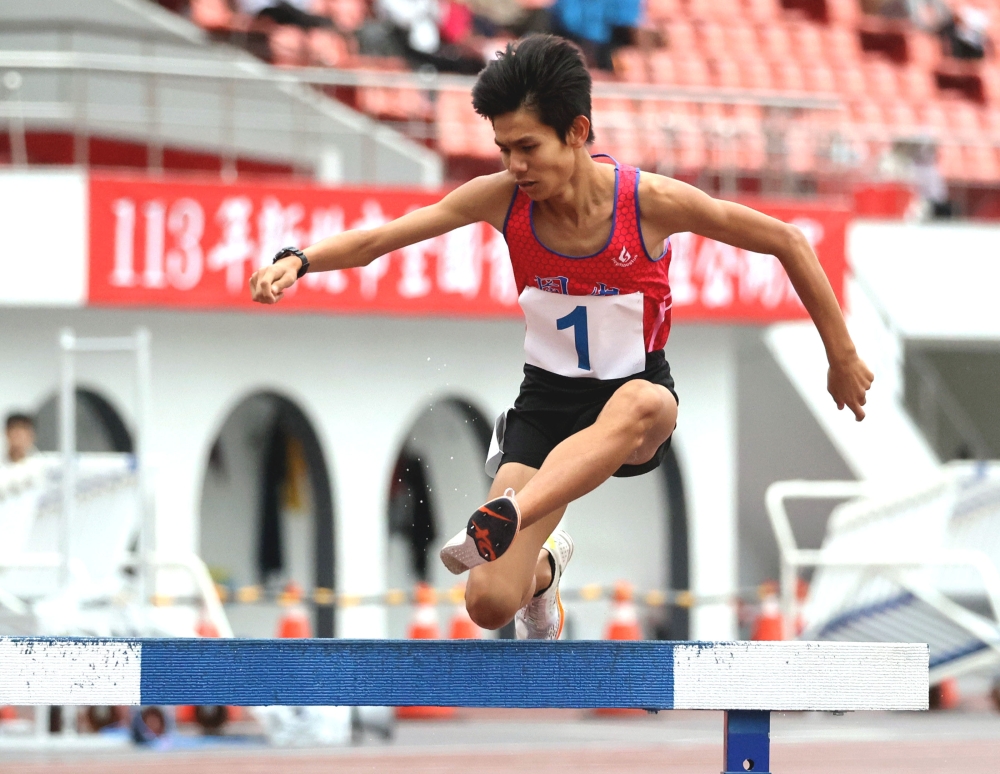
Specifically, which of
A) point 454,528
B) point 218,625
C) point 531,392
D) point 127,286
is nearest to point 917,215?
point 454,528

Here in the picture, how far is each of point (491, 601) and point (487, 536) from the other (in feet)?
1.72

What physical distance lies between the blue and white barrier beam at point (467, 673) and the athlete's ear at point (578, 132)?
1423mm

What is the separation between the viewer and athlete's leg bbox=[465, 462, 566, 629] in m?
5.41

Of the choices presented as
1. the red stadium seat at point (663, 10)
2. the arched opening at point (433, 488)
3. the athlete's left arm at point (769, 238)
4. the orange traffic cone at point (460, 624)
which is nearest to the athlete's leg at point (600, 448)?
the athlete's left arm at point (769, 238)

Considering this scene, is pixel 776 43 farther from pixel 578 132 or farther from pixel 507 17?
pixel 578 132

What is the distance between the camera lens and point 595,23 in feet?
60.1

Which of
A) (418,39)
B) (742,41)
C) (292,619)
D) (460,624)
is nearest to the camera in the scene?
(292,619)

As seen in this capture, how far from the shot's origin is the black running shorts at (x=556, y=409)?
5590 millimetres

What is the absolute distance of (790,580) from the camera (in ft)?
43.2

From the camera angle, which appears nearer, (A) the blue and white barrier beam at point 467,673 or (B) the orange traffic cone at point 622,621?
(A) the blue and white barrier beam at point 467,673

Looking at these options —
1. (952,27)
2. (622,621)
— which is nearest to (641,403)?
(622,621)

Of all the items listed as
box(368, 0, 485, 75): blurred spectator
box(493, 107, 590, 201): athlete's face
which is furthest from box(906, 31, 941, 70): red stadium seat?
box(493, 107, 590, 201): athlete's face

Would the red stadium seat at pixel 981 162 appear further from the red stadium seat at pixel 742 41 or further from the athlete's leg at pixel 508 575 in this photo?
the athlete's leg at pixel 508 575

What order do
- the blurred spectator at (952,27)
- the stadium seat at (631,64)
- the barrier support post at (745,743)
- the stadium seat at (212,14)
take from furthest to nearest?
the blurred spectator at (952,27)
the stadium seat at (631,64)
the stadium seat at (212,14)
the barrier support post at (745,743)
